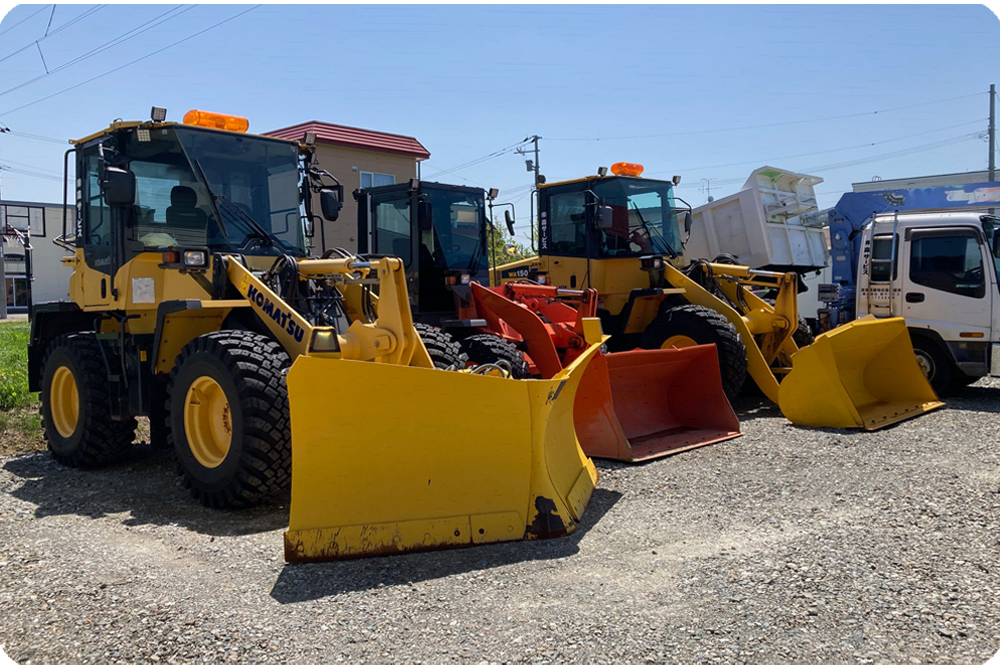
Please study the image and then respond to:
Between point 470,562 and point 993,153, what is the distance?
4099 centimetres

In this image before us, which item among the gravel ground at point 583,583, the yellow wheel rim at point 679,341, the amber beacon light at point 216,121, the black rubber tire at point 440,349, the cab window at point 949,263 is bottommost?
the gravel ground at point 583,583

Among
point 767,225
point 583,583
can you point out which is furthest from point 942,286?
point 583,583

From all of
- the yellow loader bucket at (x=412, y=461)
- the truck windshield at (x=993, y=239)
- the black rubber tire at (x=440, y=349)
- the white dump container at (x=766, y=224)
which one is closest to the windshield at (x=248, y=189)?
the black rubber tire at (x=440, y=349)

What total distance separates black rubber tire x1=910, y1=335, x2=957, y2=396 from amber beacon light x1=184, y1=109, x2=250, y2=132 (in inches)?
320

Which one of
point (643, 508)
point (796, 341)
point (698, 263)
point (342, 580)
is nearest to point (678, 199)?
point (698, 263)

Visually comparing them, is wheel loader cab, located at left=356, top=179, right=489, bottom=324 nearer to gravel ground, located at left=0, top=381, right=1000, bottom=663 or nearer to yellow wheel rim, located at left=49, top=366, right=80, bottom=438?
yellow wheel rim, located at left=49, top=366, right=80, bottom=438

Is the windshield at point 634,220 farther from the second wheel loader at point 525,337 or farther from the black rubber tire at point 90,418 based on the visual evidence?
the black rubber tire at point 90,418

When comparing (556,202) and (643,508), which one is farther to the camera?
(556,202)

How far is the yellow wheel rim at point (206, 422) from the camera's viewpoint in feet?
17.1

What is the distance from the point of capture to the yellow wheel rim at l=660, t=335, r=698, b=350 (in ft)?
28.4

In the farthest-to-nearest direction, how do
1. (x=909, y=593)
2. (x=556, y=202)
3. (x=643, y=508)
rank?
(x=556, y=202) < (x=643, y=508) < (x=909, y=593)

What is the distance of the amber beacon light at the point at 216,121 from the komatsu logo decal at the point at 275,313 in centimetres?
161

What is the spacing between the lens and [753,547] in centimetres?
409

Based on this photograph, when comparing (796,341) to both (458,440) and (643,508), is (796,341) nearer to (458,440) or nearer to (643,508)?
(643,508)
